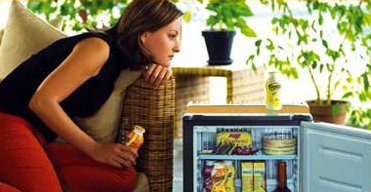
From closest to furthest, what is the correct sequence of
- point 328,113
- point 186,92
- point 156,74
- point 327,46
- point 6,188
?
point 6,188
point 156,74
point 327,46
point 328,113
point 186,92

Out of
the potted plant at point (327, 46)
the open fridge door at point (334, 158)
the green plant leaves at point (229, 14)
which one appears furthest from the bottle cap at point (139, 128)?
the green plant leaves at point (229, 14)

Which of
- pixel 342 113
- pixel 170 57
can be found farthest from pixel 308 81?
pixel 170 57

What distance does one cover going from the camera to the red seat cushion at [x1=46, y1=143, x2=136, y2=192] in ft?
6.91

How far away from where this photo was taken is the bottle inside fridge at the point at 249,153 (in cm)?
211

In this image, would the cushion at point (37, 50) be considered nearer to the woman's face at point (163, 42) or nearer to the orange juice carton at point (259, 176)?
the woman's face at point (163, 42)

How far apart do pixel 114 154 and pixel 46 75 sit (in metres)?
0.30

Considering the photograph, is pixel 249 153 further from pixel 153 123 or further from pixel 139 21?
pixel 139 21

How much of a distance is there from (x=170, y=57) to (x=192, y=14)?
4.65 feet

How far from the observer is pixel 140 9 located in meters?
2.13

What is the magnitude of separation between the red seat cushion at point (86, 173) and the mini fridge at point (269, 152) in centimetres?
18

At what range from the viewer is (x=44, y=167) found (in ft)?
6.65

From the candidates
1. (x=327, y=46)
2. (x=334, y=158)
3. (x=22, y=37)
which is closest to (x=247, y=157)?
(x=334, y=158)

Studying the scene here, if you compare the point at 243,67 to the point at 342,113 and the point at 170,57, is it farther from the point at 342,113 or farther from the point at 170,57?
the point at 170,57

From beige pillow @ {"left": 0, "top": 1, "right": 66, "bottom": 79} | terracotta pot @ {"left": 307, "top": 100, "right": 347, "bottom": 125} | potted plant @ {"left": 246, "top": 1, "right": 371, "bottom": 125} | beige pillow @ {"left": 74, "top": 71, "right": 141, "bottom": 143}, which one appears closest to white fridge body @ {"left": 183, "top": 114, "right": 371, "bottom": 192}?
beige pillow @ {"left": 74, "top": 71, "right": 141, "bottom": 143}
